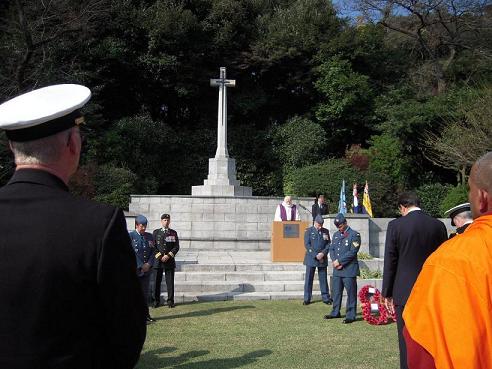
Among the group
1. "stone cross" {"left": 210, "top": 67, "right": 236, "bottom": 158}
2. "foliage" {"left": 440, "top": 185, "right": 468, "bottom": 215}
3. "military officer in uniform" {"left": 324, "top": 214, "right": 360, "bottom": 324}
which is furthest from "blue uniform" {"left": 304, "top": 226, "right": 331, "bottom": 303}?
"foliage" {"left": 440, "top": 185, "right": 468, "bottom": 215}

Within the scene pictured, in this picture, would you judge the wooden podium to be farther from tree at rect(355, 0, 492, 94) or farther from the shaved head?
tree at rect(355, 0, 492, 94)

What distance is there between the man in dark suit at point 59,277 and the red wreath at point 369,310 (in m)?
8.28

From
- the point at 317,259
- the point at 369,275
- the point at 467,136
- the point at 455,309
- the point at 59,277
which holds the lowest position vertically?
the point at 369,275

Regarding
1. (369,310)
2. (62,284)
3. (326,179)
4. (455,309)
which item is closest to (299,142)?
(326,179)

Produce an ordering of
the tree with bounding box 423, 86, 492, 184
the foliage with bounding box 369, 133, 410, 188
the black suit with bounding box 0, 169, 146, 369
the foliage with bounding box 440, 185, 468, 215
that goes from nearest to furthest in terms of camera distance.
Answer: the black suit with bounding box 0, 169, 146, 369, the tree with bounding box 423, 86, 492, 184, the foliage with bounding box 440, 185, 468, 215, the foliage with bounding box 369, 133, 410, 188

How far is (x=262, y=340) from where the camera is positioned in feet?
26.6

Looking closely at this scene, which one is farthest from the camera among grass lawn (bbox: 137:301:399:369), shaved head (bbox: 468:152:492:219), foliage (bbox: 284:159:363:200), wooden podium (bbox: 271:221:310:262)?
foliage (bbox: 284:159:363:200)

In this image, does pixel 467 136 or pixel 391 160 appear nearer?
pixel 467 136

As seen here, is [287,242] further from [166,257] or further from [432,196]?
[432,196]

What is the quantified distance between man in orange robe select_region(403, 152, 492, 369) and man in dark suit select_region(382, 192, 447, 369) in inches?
159

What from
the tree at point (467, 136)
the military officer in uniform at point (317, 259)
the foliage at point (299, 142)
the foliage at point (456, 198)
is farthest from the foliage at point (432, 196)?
the military officer in uniform at point (317, 259)

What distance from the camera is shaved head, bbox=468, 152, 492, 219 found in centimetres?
225

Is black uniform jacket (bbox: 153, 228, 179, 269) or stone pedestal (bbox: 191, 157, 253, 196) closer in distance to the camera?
black uniform jacket (bbox: 153, 228, 179, 269)

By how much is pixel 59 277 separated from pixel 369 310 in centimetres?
862
